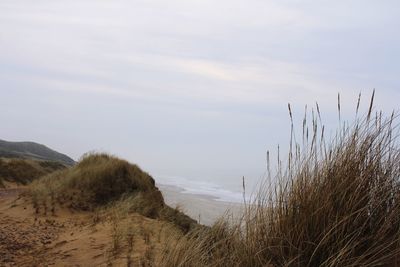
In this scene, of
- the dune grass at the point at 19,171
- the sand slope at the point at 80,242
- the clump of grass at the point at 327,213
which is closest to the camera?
the clump of grass at the point at 327,213

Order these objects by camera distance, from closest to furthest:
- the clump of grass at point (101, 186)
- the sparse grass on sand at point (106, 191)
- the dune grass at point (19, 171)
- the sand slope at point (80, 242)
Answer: the sand slope at point (80, 242) → the sparse grass on sand at point (106, 191) → the clump of grass at point (101, 186) → the dune grass at point (19, 171)

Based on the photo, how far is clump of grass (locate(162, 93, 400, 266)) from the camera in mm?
3791

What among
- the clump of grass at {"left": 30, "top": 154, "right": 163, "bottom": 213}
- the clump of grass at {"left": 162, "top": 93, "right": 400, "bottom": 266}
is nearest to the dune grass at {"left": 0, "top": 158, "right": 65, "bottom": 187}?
the clump of grass at {"left": 30, "top": 154, "right": 163, "bottom": 213}

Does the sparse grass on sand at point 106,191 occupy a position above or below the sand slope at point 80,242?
above

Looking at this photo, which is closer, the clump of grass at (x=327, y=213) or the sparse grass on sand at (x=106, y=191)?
the clump of grass at (x=327, y=213)

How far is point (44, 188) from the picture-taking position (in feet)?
49.1

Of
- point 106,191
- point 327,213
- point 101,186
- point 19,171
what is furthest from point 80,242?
point 19,171

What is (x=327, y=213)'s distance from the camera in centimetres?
389

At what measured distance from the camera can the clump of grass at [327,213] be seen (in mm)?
3791

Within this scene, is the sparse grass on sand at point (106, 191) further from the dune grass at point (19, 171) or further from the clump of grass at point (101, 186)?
the dune grass at point (19, 171)

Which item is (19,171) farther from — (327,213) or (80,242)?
(327,213)

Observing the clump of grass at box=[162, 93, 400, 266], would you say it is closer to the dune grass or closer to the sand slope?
the sand slope

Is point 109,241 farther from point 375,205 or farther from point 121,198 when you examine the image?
point 121,198

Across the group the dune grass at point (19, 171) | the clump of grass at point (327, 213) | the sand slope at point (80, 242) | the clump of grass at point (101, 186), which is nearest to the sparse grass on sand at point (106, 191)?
the clump of grass at point (101, 186)
